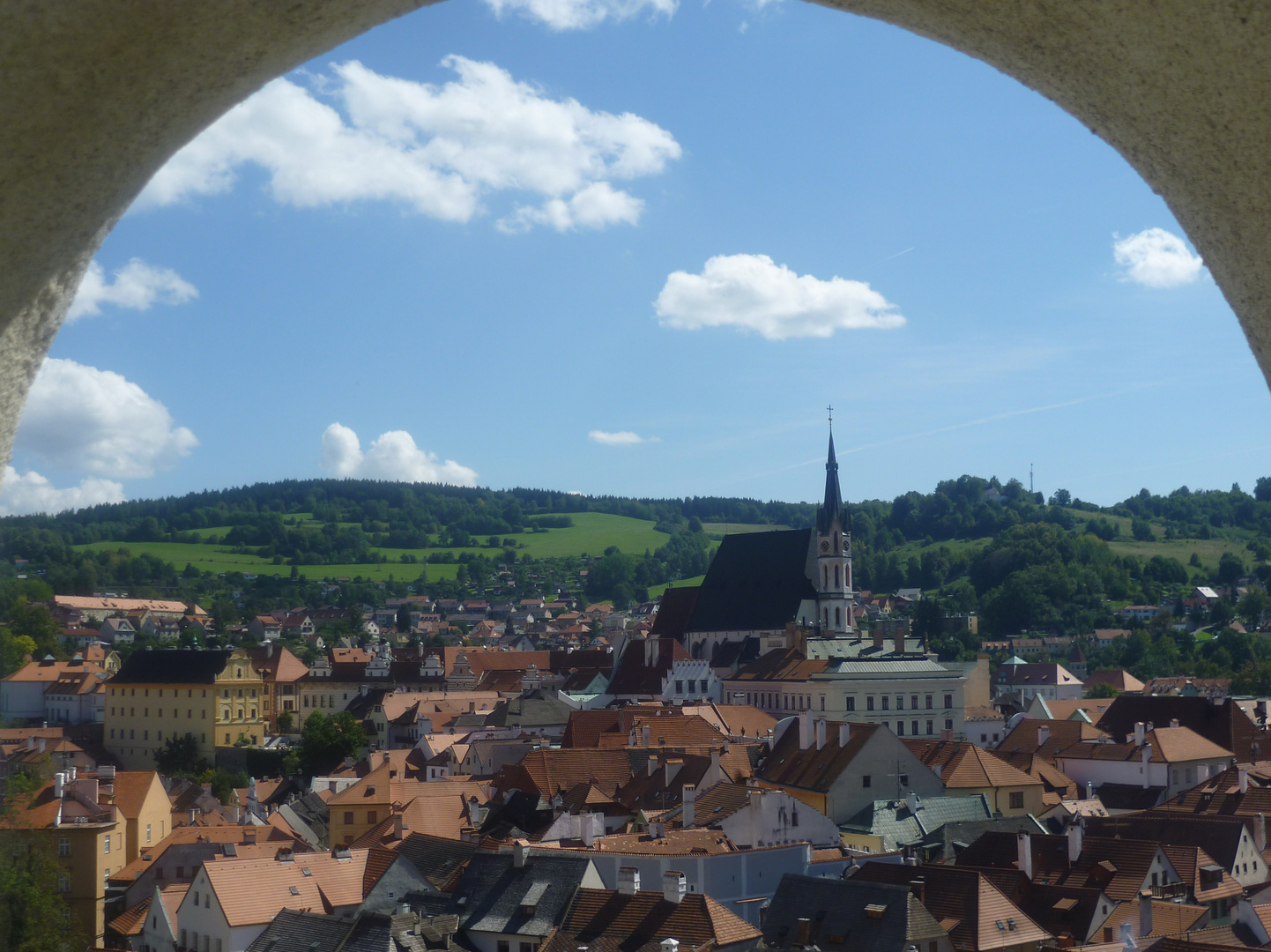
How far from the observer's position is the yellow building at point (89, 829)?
91.6 ft

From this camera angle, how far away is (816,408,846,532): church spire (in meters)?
75.1

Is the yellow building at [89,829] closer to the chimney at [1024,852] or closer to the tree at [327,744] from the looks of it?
the chimney at [1024,852]

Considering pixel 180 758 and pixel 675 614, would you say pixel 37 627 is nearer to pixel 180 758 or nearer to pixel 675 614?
pixel 180 758

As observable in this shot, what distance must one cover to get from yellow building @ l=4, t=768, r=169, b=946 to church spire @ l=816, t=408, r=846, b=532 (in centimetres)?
4610

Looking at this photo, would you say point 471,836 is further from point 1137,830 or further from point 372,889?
point 1137,830

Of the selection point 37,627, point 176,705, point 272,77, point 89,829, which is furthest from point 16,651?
point 272,77

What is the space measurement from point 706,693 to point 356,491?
123143mm

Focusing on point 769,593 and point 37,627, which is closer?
point 769,593

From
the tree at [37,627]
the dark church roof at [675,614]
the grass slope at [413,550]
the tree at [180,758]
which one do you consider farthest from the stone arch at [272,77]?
the grass slope at [413,550]

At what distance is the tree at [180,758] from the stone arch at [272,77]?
65.0 m

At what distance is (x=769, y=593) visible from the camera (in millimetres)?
76062

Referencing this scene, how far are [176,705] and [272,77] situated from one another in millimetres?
69035

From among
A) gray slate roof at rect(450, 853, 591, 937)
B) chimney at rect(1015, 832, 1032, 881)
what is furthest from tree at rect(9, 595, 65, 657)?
chimney at rect(1015, 832, 1032, 881)

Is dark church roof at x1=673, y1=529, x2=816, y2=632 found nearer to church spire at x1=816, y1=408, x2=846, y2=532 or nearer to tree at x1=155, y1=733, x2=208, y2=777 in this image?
church spire at x1=816, y1=408, x2=846, y2=532
